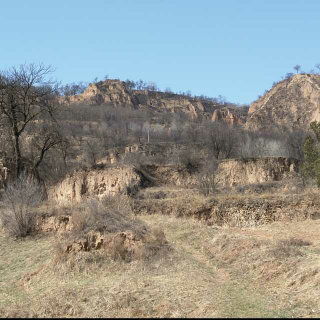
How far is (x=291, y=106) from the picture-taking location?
3809 inches

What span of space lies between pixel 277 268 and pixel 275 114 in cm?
8980

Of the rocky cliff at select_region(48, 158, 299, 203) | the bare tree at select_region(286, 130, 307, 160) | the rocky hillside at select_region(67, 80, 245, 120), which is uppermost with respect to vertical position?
the rocky hillside at select_region(67, 80, 245, 120)

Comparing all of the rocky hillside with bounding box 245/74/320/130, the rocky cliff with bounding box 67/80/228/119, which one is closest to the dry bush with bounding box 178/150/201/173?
the rocky hillside with bounding box 245/74/320/130

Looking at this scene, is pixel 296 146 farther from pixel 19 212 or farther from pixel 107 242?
pixel 107 242

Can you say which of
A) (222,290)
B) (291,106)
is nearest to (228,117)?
(291,106)

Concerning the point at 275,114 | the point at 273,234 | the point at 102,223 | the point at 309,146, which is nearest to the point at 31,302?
the point at 102,223

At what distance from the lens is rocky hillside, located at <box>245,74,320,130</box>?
301ft

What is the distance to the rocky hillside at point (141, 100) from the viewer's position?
12662 cm

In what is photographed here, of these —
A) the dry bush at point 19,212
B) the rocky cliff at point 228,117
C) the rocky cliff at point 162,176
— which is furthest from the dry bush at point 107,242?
the rocky cliff at point 228,117

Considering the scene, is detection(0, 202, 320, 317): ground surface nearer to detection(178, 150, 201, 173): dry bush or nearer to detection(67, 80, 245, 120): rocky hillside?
detection(178, 150, 201, 173): dry bush

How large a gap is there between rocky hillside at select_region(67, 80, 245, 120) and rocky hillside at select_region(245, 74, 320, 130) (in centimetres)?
2384

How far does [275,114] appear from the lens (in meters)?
96.2

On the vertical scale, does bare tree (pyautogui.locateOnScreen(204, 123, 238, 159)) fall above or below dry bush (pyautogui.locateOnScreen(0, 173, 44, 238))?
above

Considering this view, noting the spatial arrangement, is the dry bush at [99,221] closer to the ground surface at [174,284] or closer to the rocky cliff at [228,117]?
the ground surface at [174,284]
